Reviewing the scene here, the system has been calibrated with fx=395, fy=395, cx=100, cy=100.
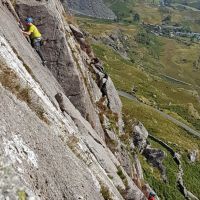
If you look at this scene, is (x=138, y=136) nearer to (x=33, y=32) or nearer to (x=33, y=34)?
(x=33, y=34)

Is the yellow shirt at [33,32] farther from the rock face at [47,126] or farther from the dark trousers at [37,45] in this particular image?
the rock face at [47,126]

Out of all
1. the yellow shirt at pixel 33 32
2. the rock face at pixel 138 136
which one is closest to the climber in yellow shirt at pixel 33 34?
the yellow shirt at pixel 33 32

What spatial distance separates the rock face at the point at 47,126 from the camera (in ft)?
49.8

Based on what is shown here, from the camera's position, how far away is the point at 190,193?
67625 mm

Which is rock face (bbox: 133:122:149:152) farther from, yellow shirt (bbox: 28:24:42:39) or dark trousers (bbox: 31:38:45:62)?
yellow shirt (bbox: 28:24:42:39)

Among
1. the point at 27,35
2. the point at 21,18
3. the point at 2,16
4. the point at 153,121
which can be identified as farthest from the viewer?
the point at 153,121

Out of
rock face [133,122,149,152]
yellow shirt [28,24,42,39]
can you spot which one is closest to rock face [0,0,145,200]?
yellow shirt [28,24,42,39]

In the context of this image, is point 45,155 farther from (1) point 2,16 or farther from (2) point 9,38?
(1) point 2,16

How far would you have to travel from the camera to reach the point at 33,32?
1248 inches

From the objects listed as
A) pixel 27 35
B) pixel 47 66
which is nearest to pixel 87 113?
pixel 47 66

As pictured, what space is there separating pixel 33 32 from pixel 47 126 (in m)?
13.6

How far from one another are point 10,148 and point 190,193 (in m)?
57.8

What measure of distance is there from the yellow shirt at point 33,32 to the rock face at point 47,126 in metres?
1.44

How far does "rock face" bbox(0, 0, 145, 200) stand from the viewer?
15.2m
